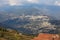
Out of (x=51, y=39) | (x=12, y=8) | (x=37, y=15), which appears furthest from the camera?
(x=37, y=15)

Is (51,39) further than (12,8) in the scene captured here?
No

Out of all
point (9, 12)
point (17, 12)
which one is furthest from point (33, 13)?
point (9, 12)

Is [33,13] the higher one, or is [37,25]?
[33,13]

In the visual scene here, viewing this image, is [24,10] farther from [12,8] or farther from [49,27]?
[49,27]

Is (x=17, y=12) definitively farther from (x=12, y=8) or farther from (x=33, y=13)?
(x=33, y=13)

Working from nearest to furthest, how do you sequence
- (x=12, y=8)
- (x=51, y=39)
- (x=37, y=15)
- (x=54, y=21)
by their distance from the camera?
(x=51, y=39) < (x=54, y=21) < (x=12, y=8) < (x=37, y=15)

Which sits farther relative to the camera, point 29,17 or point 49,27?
point 29,17

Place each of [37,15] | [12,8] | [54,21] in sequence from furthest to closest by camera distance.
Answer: [37,15] < [12,8] < [54,21]

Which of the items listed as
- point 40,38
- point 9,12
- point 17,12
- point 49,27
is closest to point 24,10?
point 17,12

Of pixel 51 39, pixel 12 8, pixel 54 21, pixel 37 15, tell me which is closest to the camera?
pixel 51 39
